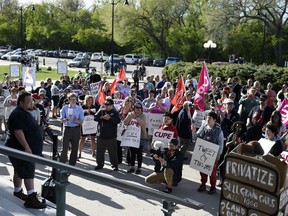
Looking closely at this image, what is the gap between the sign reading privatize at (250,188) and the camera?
150 inches

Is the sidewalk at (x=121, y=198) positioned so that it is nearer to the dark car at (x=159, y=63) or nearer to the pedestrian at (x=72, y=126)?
Result: the pedestrian at (x=72, y=126)

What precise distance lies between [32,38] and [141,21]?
2884 cm

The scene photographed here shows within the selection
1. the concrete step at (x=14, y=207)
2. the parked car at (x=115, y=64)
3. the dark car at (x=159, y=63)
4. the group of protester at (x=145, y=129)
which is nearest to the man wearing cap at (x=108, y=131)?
the group of protester at (x=145, y=129)

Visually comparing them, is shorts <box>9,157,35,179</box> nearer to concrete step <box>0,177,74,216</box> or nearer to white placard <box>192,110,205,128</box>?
concrete step <box>0,177,74,216</box>

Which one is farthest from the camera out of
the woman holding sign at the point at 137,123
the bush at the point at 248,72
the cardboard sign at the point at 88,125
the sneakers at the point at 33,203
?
the bush at the point at 248,72

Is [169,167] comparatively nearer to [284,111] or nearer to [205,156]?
[205,156]

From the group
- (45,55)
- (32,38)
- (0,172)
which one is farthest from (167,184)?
(32,38)

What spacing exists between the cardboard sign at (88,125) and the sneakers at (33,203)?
5.09 metres

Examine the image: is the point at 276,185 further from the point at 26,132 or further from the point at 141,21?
the point at 141,21

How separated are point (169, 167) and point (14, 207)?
3.51 m

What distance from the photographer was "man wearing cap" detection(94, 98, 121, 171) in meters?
9.72

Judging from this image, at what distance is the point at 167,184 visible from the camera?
333 inches

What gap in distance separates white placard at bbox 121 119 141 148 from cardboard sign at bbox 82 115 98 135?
1384 millimetres

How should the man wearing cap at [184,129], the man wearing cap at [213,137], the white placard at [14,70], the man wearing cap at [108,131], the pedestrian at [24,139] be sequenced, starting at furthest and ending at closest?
the white placard at [14,70] < the man wearing cap at [184,129] < the man wearing cap at [108,131] < the man wearing cap at [213,137] < the pedestrian at [24,139]
